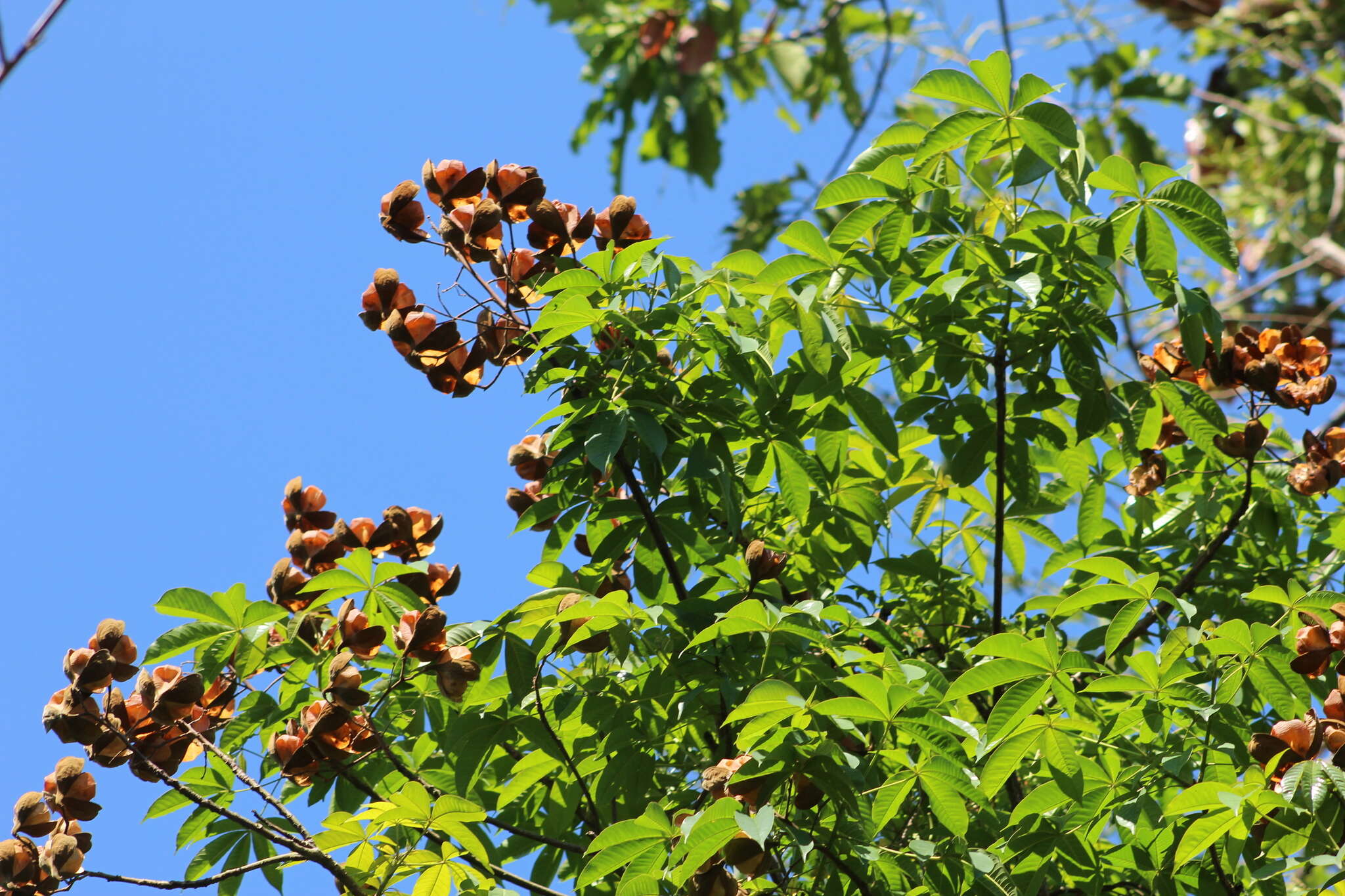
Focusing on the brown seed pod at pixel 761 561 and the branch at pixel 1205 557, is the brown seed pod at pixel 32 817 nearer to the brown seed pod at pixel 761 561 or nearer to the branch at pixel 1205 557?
the brown seed pod at pixel 761 561

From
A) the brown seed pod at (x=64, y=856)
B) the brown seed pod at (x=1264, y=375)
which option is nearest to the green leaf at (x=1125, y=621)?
the brown seed pod at (x=1264, y=375)

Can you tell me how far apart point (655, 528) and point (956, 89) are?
85 cm

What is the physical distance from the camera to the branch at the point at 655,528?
194cm

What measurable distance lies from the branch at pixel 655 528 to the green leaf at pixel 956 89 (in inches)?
29.9

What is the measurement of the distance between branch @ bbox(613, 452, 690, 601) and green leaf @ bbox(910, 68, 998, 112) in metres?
0.76

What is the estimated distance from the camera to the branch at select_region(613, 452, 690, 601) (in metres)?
1.94

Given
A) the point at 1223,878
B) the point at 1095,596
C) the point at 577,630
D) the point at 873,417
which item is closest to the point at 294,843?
the point at 577,630

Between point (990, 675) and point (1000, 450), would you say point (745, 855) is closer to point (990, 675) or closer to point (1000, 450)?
point (990, 675)

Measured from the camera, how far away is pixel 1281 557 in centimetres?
237

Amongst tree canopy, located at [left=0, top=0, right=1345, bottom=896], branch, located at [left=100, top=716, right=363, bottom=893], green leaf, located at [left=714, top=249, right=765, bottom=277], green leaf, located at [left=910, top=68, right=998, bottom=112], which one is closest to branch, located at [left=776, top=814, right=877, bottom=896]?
tree canopy, located at [left=0, top=0, right=1345, bottom=896]

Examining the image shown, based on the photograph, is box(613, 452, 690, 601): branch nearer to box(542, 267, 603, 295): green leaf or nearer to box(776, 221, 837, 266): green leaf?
box(542, 267, 603, 295): green leaf

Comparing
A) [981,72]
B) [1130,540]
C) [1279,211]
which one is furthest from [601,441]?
[1279,211]

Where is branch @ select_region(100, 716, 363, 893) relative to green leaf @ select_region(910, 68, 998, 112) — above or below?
below

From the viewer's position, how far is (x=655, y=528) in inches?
77.9
